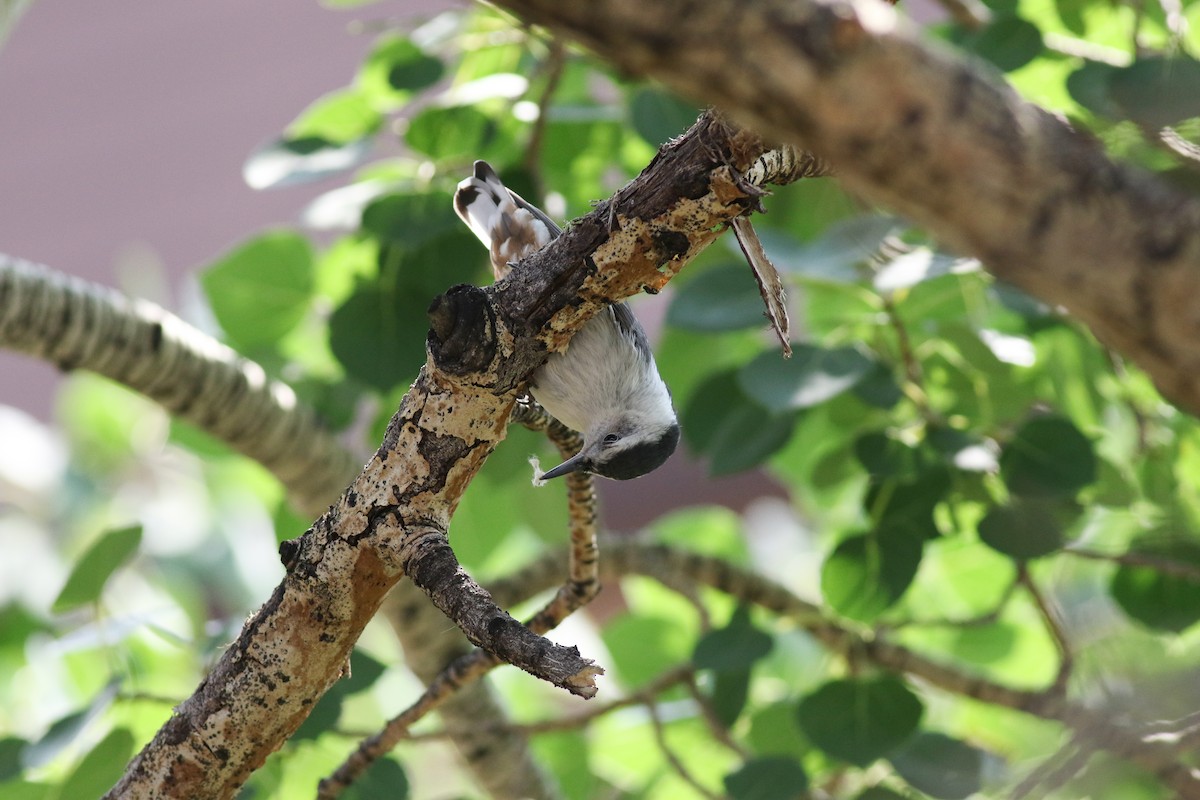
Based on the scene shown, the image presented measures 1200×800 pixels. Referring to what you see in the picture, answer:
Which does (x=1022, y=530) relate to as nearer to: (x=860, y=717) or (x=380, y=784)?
(x=860, y=717)

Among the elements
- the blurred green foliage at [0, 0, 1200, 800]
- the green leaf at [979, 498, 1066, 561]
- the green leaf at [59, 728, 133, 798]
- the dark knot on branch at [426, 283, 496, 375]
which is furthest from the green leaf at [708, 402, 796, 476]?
A: the green leaf at [59, 728, 133, 798]

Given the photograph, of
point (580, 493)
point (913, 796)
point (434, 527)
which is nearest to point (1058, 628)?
point (913, 796)

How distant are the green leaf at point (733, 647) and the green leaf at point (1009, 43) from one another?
74 cm

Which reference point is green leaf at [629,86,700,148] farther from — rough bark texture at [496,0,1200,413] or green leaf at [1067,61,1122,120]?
rough bark texture at [496,0,1200,413]

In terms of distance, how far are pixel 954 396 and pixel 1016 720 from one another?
501 millimetres

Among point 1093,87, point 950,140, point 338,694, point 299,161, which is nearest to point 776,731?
point 338,694

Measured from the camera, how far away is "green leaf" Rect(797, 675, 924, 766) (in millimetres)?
1179

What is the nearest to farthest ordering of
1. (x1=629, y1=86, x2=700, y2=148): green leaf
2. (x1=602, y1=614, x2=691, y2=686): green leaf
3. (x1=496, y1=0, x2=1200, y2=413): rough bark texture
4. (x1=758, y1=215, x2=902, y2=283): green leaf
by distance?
1. (x1=496, y1=0, x2=1200, y2=413): rough bark texture
2. (x1=758, y1=215, x2=902, y2=283): green leaf
3. (x1=629, y1=86, x2=700, y2=148): green leaf
4. (x1=602, y1=614, x2=691, y2=686): green leaf

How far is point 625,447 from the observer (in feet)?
3.82

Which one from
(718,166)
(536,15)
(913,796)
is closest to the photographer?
(536,15)

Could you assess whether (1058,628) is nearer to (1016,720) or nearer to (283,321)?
(1016,720)

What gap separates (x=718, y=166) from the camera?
0.68m

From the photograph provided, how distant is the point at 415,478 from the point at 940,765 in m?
0.76

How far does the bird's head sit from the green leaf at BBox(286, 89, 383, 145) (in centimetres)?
59
